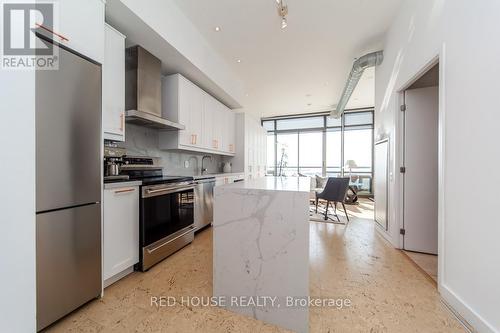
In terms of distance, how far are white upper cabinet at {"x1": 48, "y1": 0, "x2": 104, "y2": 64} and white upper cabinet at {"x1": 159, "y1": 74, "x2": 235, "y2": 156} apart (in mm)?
1342

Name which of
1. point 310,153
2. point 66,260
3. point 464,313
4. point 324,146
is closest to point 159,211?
point 66,260

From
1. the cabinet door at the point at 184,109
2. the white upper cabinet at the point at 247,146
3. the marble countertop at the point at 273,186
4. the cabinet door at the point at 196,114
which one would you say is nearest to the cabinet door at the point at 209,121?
the cabinet door at the point at 196,114

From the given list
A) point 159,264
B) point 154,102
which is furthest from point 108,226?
point 154,102

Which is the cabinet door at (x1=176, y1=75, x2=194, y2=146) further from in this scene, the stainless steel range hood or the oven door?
the oven door

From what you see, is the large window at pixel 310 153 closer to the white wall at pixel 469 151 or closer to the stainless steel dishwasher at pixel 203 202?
the stainless steel dishwasher at pixel 203 202

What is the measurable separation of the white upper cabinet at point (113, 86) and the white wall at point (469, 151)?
2960 mm

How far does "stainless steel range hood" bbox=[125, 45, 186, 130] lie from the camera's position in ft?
7.64

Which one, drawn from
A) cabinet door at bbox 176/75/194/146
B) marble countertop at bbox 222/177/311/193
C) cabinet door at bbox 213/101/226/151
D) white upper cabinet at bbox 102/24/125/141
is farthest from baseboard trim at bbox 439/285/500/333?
cabinet door at bbox 213/101/226/151

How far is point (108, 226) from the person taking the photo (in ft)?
5.53

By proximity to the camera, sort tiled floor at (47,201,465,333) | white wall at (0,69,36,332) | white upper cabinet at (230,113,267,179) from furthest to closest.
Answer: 1. white upper cabinet at (230,113,267,179)
2. tiled floor at (47,201,465,333)
3. white wall at (0,69,36,332)

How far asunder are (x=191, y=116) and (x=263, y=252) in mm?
2599

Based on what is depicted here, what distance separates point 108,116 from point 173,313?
1.83 metres

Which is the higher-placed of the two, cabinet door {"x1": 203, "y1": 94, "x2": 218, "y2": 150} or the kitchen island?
cabinet door {"x1": 203, "y1": 94, "x2": 218, "y2": 150}

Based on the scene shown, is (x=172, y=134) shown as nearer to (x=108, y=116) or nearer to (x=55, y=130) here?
(x=108, y=116)
